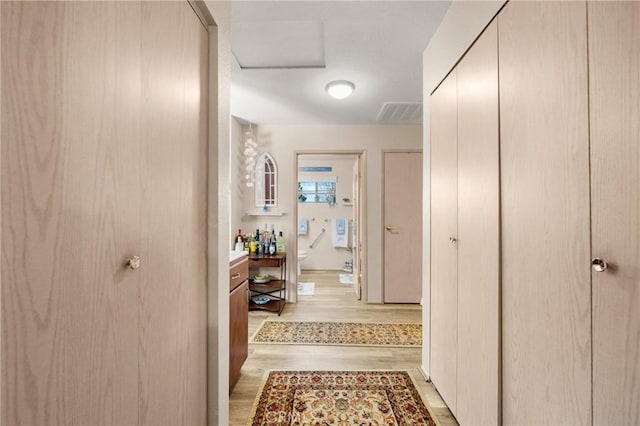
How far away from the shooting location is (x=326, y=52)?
229 cm

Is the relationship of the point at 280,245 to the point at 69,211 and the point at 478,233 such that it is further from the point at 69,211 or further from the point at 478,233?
the point at 69,211

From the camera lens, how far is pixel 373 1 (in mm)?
1730

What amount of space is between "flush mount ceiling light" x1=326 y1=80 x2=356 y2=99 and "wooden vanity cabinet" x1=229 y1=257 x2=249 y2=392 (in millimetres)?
1724

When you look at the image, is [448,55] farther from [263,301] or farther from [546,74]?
[263,301]

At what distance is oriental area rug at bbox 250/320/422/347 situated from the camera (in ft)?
8.96

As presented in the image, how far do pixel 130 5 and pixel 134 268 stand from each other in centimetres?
68

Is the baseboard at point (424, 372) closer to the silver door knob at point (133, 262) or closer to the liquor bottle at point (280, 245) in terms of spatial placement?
the silver door knob at point (133, 262)

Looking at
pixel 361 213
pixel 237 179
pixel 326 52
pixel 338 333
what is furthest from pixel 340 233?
pixel 326 52

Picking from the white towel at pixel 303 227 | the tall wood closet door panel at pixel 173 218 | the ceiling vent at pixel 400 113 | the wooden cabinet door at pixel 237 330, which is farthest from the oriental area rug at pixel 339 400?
the white towel at pixel 303 227

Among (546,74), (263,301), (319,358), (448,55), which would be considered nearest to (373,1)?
(448,55)

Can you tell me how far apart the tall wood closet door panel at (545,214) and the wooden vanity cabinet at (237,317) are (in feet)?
4.77

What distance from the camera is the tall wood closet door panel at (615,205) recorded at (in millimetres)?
713

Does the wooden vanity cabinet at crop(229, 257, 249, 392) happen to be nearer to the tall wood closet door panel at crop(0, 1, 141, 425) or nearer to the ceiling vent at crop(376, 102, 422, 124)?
the tall wood closet door panel at crop(0, 1, 141, 425)

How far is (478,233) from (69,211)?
1.50 metres
